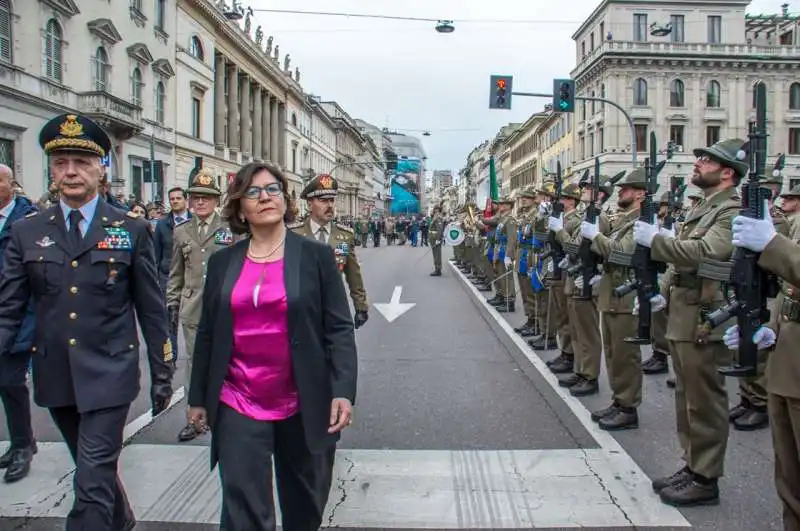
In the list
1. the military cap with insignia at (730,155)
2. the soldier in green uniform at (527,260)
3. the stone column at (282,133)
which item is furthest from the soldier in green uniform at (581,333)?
the stone column at (282,133)

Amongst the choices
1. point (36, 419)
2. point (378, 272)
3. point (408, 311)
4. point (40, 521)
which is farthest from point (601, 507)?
point (378, 272)

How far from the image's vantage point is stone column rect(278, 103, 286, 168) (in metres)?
71.9

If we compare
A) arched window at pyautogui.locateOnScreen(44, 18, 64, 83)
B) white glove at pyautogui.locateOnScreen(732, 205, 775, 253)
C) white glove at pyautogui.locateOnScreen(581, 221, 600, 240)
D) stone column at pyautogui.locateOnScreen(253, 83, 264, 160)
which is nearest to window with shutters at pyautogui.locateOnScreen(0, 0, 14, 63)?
arched window at pyautogui.locateOnScreen(44, 18, 64, 83)

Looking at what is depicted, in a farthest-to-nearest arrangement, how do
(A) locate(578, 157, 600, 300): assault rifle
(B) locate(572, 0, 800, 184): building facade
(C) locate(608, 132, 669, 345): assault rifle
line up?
(B) locate(572, 0, 800, 184): building facade, (A) locate(578, 157, 600, 300): assault rifle, (C) locate(608, 132, 669, 345): assault rifle

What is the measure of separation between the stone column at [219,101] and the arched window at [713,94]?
134ft

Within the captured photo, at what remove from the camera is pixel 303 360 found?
3076 millimetres

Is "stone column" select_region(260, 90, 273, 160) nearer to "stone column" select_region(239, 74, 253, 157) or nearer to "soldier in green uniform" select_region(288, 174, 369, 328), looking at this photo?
"stone column" select_region(239, 74, 253, 157)

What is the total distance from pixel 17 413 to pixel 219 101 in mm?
49752

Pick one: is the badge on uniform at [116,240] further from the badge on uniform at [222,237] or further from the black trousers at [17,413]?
the badge on uniform at [222,237]

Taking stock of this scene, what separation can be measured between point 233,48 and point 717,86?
40983mm

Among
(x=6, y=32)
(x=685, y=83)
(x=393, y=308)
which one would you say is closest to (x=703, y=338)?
(x=393, y=308)

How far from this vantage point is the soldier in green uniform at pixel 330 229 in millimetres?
6141

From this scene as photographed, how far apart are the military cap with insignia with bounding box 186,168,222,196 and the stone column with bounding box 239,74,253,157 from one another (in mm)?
54912

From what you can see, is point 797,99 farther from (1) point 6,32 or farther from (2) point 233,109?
(1) point 6,32
